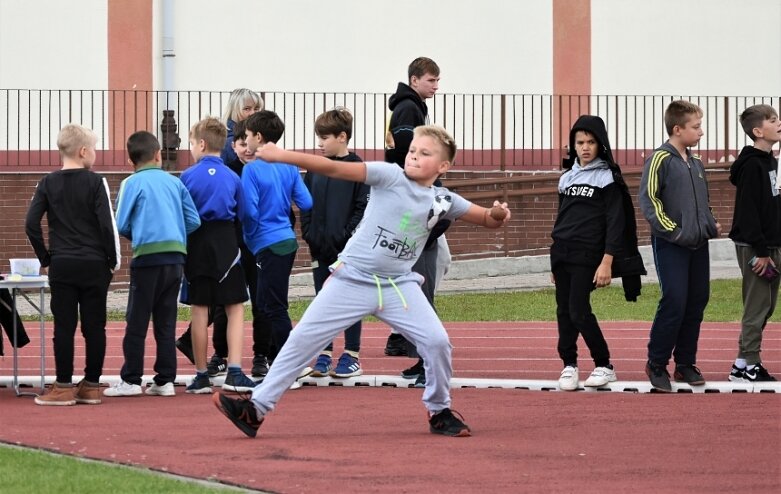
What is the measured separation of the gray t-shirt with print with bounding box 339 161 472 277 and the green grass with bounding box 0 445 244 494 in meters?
1.84

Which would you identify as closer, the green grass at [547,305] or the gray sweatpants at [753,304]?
the gray sweatpants at [753,304]

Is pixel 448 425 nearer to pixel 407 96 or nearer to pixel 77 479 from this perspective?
pixel 77 479

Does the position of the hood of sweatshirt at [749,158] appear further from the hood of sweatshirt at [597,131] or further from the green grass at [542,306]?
Result: the green grass at [542,306]

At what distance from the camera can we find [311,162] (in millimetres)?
7934

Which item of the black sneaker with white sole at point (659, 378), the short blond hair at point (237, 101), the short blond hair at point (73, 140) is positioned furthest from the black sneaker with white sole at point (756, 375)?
the short blond hair at point (73, 140)

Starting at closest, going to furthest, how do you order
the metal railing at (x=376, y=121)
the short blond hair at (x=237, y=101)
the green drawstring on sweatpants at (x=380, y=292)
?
1. the green drawstring on sweatpants at (x=380, y=292)
2. the short blond hair at (x=237, y=101)
3. the metal railing at (x=376, y=121)

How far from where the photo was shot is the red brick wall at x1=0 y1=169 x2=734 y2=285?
Result: 2305 centimetres

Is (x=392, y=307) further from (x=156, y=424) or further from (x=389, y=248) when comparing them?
(x=156, y=424)

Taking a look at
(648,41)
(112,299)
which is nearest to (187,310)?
(112,299)

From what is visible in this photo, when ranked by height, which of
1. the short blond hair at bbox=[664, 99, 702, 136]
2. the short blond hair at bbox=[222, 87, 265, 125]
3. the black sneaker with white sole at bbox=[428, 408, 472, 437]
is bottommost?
the black sneaker with white sole at bbox=[428, 408, 472, 437]

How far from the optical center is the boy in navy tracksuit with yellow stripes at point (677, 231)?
33.9 ft

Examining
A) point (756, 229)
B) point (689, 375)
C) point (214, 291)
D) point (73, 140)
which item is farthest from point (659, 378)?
point (73, 140)

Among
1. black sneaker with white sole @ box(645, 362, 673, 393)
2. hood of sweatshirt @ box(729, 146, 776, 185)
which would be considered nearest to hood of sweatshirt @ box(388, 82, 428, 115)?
hood of sweatshirt @ box(729, 146, 776, 185)

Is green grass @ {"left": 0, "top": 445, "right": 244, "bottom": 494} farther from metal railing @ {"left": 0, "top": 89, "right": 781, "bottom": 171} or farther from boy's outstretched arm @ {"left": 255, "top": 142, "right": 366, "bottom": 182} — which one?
metal railing @ {"left": 0, "top": 89, "right": 781, "bottom": 171}
